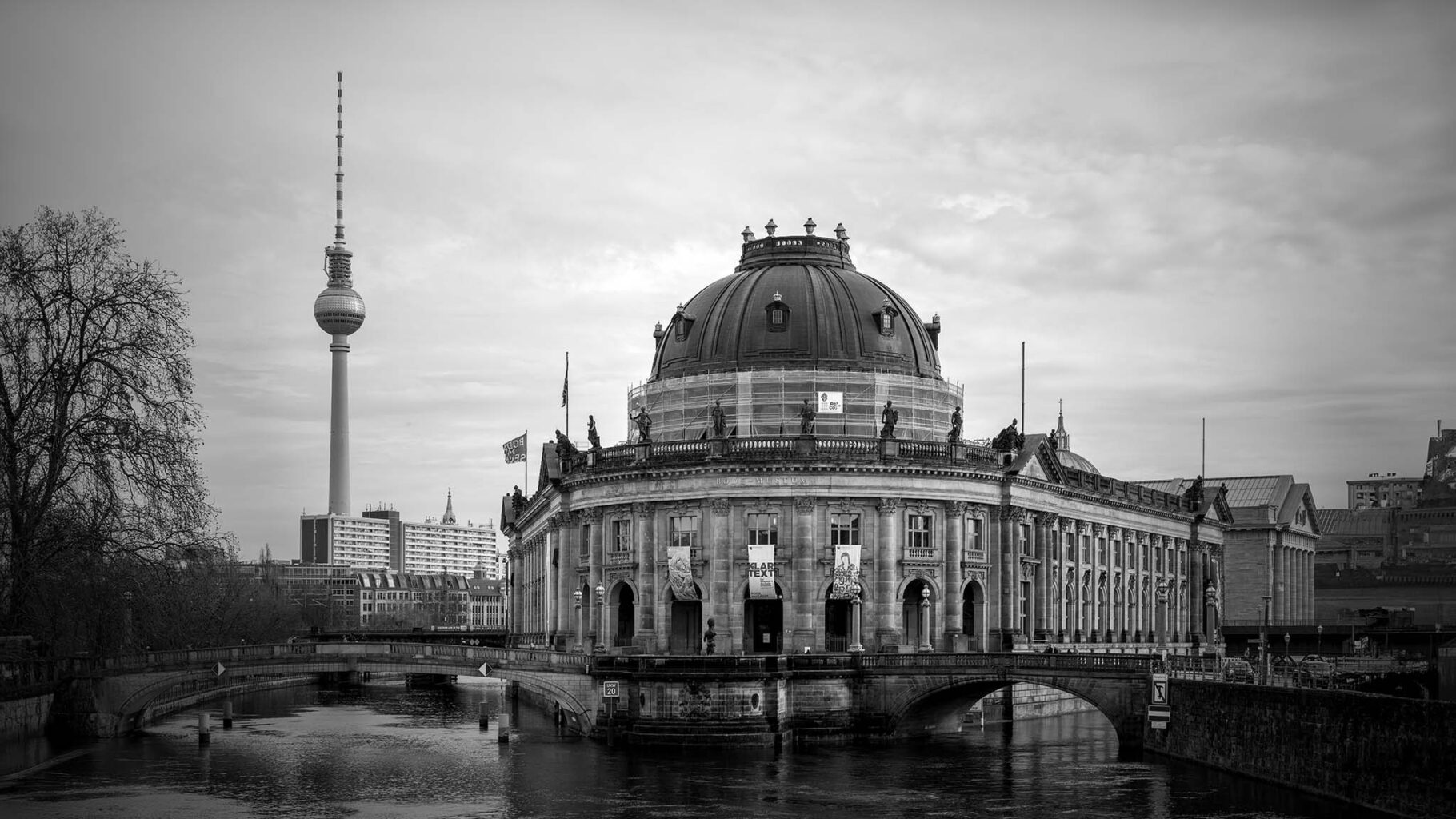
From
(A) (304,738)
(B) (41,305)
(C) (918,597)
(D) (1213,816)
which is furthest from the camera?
(C) (918,597)

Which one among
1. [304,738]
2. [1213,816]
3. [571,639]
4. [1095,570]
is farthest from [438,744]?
[1095,570]

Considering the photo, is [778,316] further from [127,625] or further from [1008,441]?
[127,625]

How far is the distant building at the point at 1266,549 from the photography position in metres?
162

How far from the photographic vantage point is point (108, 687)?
82312 millimetres

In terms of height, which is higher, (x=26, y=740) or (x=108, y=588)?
(x=108, y=588)

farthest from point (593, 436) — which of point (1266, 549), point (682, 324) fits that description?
point (1266, 549)

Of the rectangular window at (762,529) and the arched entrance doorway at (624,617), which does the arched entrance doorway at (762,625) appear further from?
the arched entrance doorway at (624,617)

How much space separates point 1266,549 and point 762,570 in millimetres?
83886

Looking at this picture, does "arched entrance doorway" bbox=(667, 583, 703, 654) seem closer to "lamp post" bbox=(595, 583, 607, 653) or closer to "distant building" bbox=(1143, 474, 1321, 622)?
"lamp post" bbox=(595, 583, 607, 653)

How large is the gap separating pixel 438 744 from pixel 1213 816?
1612 inches

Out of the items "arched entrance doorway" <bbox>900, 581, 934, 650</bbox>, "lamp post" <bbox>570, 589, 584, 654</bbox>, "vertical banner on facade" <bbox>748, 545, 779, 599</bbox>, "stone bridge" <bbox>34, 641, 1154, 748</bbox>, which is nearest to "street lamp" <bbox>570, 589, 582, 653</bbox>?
"lamp post" <bbox>570, 589, 584, 654</bbox>

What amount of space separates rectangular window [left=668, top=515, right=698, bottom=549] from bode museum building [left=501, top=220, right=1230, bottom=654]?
9 cm

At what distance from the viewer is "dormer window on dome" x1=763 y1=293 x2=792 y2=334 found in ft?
349

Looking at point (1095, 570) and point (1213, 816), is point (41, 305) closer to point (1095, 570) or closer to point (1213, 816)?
point (1213, 816)
